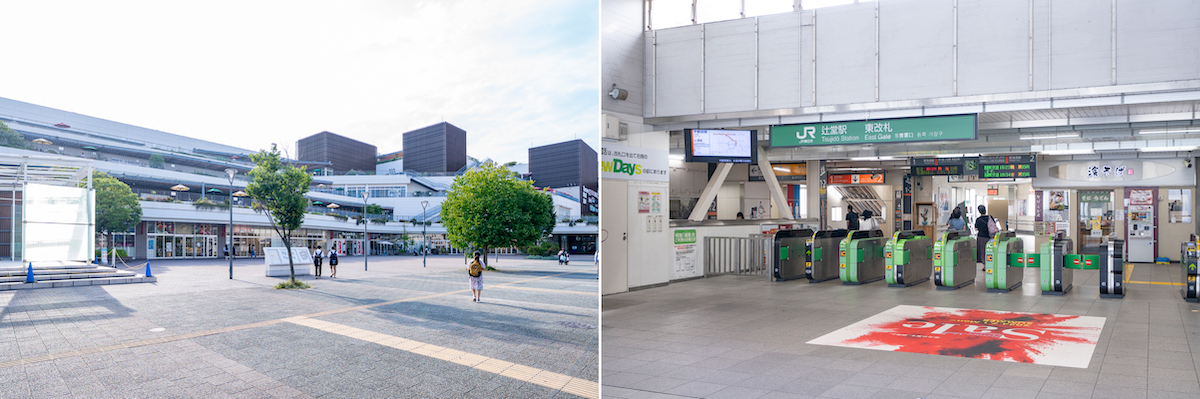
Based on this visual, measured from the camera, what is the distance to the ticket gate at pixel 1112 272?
341 inches

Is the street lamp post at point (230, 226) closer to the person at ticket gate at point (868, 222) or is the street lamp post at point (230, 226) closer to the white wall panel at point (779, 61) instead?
the white wall panel at point (779, 61)

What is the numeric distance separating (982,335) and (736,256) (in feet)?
19.0

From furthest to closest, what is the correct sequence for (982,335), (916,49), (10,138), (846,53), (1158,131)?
(1158,131), (846,53), (916,49), (982,335), (10,138)

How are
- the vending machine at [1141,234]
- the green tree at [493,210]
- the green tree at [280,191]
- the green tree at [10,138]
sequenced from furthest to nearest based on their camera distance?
1. the vending machine at [1141,234]
2. the green tree at [493,210]
3. the green tree at [280,191]
4. the green tree at [10,138]

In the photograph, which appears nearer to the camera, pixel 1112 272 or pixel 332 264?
pixel 332 264

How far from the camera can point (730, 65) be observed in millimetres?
9758

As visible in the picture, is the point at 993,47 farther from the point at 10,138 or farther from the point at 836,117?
the point at 10,138

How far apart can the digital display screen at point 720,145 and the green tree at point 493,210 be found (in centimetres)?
564

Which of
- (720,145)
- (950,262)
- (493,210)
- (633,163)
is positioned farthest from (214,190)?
(950,262)

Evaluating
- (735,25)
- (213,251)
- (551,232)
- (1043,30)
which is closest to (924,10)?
(1043,30)

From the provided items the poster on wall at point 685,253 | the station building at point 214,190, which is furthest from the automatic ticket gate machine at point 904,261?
the station building at point 214,190

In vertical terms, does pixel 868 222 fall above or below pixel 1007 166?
Answer: below

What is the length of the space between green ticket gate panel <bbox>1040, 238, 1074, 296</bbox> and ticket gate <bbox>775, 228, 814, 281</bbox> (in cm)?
326

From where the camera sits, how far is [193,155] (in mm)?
3695
